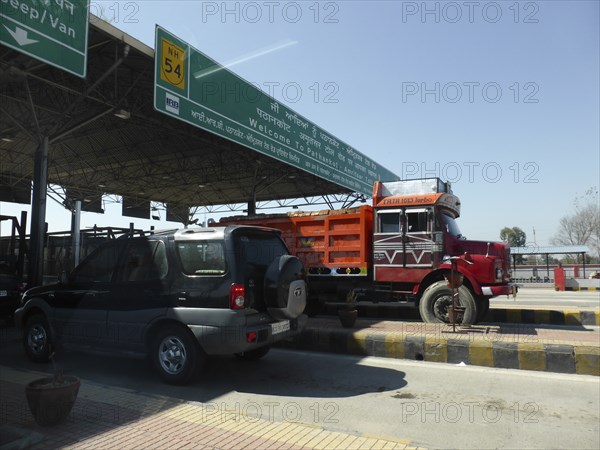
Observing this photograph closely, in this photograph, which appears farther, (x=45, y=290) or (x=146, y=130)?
(x=146, y=130)

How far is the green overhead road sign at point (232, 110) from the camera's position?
1066 cm

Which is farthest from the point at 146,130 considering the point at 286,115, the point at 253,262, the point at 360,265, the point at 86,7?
the point at 253,262

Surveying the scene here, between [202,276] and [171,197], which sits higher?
[171,197]

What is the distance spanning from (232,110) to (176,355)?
8.54m

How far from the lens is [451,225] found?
974cm

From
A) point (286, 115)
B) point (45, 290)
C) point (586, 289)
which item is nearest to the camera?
point (45, 290)

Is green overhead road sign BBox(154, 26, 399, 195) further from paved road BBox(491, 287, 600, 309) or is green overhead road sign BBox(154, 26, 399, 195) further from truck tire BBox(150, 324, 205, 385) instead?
paved road BBox(491, 287, 600, 309)

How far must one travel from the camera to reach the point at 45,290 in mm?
6945

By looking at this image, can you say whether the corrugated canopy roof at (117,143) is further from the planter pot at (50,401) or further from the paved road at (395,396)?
the planter pot at (50,401)

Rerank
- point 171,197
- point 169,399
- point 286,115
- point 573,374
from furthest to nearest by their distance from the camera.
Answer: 1. point 171,197
2. point 286,115
3. point 573,374
4. point 169,399

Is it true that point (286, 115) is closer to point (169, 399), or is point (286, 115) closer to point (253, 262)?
point (253, 262)

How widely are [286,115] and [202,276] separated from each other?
10.7 metres

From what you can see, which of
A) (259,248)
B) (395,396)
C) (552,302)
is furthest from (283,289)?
(552,302)

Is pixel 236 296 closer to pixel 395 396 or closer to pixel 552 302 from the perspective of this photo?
pixel 395 396
